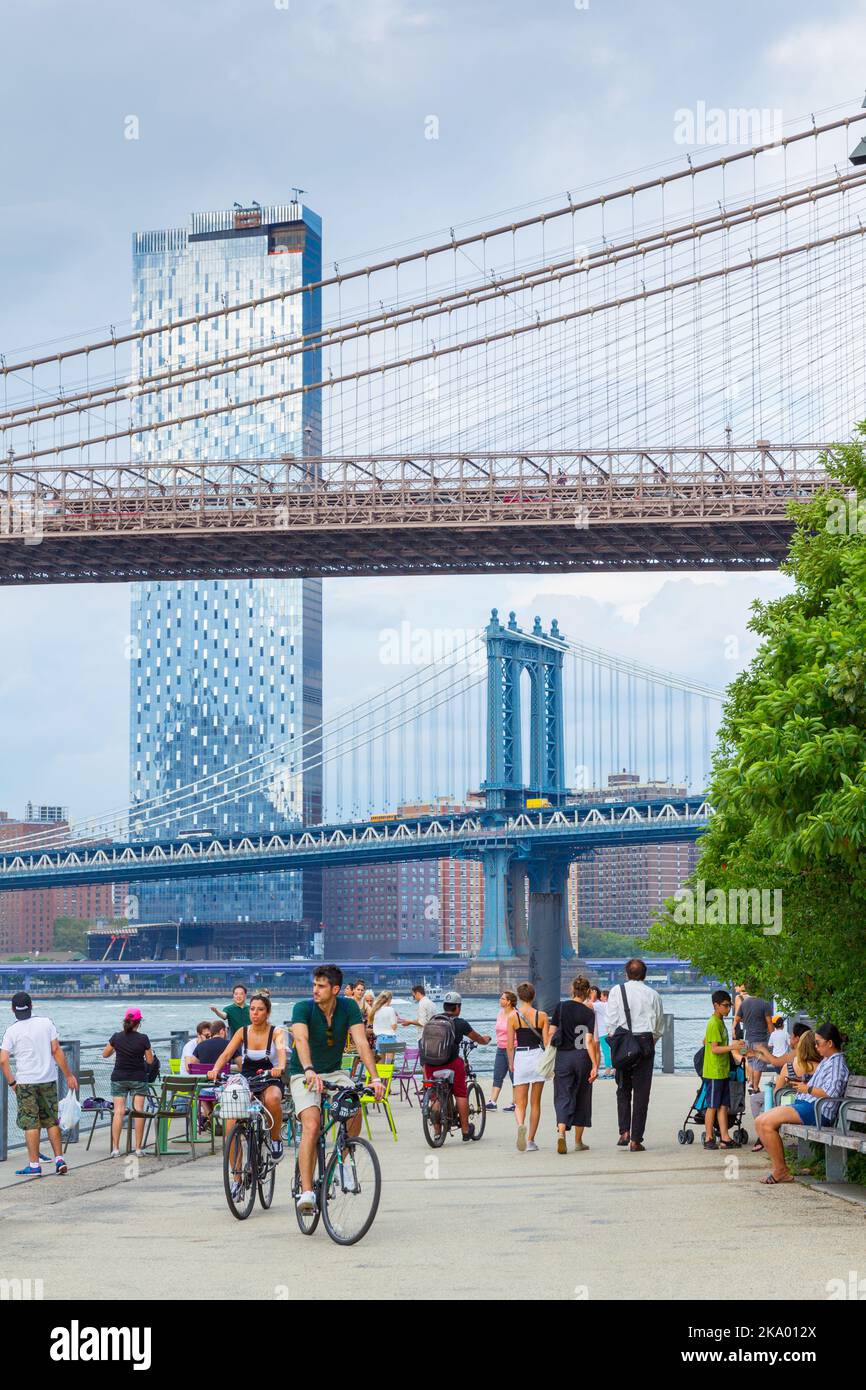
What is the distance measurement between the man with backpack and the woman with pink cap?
2.35 meters

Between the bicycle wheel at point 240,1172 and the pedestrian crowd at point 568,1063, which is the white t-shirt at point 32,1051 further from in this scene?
the bicycle wheel at point 240,1172

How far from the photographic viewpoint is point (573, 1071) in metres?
14.6

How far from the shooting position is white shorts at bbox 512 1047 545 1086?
15047 millimetres

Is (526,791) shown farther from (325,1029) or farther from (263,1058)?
(325,1029)

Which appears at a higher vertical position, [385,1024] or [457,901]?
[385,1024]

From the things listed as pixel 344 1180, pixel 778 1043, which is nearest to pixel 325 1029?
pixel 344 1180

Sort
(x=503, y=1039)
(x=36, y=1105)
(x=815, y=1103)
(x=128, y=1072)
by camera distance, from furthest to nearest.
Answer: (x=503, y=1039) → (x=128, y=1072) → (x=36, y=1105) → (x=815, y=1103)

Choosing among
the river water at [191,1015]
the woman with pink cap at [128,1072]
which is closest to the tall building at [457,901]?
the river water at [191,1015]

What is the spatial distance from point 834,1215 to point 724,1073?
4126 millimetres

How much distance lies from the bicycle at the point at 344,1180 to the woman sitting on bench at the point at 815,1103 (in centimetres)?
330

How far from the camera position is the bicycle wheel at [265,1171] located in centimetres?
1101
